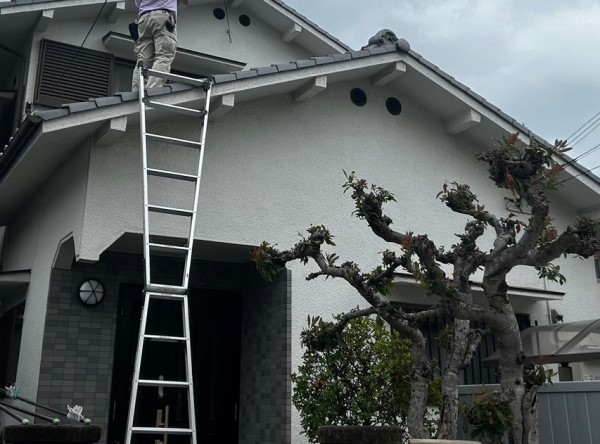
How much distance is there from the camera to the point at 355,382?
22.6 feet

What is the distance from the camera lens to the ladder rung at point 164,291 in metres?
6.02

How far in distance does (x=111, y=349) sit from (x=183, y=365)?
105 centimetres

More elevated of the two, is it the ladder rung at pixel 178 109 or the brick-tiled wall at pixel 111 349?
the ladder rung at pixel 178 109

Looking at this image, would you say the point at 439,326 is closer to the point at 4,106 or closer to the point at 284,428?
the point at 284,428

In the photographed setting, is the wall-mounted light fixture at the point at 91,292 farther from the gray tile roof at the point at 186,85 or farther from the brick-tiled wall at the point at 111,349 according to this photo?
the gray tile roof at the point at 186,85

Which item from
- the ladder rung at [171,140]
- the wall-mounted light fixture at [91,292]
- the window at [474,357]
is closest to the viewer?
the ladder rung at [171,140]

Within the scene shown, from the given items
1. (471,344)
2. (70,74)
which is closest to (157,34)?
(70,74)

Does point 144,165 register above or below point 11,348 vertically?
above

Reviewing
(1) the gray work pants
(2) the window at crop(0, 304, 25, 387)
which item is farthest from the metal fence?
(2) the window at crop(0, 304, 25, 387)

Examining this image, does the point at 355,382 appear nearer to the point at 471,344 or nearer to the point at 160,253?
the point at 471,344

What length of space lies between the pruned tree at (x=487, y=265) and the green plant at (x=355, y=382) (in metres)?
0.90

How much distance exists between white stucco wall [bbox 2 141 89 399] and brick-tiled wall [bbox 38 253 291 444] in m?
0.19

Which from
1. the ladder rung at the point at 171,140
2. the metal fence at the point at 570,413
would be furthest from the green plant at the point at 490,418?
the ladder rung at the point at 171,140

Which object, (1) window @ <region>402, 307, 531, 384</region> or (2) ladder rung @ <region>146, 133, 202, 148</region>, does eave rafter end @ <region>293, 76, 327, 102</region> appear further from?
(1) window @ <region>402, 307, 531, 384</region>
